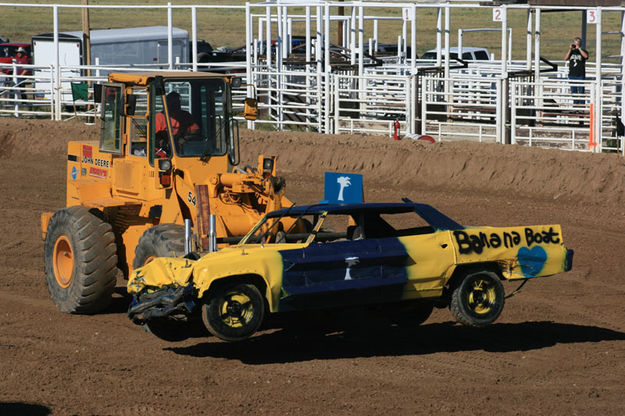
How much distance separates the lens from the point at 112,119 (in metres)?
11.8

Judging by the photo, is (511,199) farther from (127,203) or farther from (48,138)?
(48,138)

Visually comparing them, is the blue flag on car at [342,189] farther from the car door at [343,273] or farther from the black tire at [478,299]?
the black tire at [478,299]

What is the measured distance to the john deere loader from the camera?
35.4 feet

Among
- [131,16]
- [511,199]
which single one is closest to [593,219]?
[511,199]

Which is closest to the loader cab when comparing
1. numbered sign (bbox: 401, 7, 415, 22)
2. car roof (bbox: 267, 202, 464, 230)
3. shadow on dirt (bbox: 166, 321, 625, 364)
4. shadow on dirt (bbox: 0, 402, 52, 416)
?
car roof (bbox: 267, 202, 464, 230)

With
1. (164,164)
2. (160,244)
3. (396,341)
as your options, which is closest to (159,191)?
(164,164)

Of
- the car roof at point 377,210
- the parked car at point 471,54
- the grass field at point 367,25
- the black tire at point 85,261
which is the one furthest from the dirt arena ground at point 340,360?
the grass field at point 367,25

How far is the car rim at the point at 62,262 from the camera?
1165 centimetres

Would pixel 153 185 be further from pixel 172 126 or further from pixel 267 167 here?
pixel 267 167

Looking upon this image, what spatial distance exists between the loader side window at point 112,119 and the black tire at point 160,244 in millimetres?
1561

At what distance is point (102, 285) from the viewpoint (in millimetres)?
11148

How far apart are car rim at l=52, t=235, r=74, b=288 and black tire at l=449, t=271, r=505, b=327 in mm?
4228

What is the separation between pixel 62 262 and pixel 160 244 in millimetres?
A: 2125

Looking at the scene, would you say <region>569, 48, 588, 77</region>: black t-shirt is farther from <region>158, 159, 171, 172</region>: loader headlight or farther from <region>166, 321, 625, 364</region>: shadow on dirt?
<region>158, 159, 171, 172</region>: loader headlight
